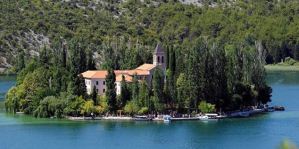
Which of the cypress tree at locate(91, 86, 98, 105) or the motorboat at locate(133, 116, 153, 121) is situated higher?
the cypress tree at locate(91, 86, 98, 105)

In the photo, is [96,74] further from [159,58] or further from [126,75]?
[159,58]

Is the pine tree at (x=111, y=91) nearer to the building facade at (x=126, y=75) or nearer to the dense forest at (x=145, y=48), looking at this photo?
the dense forest at (x=145, y=48)

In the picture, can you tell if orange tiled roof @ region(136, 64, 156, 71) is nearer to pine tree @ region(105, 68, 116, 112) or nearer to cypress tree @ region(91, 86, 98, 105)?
pine tree @ region(105, 68, 116, 112)

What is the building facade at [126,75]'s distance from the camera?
73.1 m

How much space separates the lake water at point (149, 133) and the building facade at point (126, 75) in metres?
6.37

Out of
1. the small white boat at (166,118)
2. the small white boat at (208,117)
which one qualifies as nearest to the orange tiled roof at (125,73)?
the small white boat at (166,118)

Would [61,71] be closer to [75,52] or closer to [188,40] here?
[75,52]

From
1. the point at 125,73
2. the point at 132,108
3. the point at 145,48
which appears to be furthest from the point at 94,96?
the point at 145,48

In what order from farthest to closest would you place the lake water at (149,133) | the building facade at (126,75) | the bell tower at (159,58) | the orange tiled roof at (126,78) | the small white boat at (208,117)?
the bell tower at (159,58) → the building facade at (126,75) → the orange tiled roof at (126,78) → the small white boat at (208,117) → the lake water at (149,133)

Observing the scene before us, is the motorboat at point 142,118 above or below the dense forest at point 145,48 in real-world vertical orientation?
below

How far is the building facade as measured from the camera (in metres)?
73.1

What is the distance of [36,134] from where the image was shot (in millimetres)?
61219

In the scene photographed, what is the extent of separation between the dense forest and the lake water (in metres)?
2.81

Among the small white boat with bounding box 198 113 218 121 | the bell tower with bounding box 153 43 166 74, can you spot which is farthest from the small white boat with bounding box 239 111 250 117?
the bell tower with bounding box 153 43 166 74
